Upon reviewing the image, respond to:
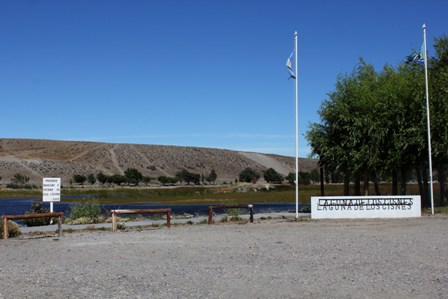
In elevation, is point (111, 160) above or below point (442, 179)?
above

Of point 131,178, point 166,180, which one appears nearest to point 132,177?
point 131,178

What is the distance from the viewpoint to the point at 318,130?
37.1 meters

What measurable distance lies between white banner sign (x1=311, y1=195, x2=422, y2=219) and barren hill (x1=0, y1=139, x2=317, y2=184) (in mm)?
109888

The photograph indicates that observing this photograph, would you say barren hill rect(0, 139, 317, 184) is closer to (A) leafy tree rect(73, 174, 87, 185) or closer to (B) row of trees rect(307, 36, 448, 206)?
(A) leafy tree rect(73, 174, 87, 185)

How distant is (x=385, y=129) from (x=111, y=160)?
12518 cm

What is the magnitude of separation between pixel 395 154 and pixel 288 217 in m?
7.57

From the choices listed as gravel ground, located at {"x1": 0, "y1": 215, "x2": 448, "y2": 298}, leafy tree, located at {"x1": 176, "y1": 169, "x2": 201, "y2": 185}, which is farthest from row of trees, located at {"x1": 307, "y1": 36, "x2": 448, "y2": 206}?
leafy tree, located at {"x1": 176, "y1": 169, "x2": 201, "y2": 185}

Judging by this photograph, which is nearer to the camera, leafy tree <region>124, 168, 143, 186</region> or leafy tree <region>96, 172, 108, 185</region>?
leafy tree <region>96, 172, 108, 185</region>

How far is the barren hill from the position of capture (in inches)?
5438

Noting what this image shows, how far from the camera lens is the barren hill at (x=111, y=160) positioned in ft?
453

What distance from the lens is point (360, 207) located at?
94.9ft

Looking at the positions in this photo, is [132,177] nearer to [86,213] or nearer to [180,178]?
[180,178]

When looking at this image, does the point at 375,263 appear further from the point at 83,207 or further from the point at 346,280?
the point at 83,207

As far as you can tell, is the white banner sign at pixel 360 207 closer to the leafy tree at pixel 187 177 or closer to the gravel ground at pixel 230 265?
the gravel ground at pixel 230 265
